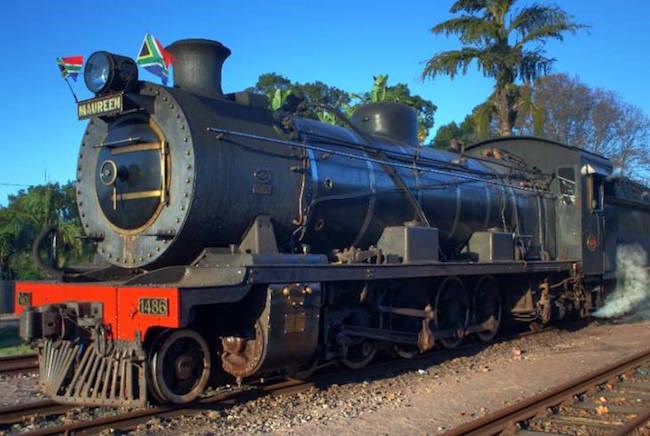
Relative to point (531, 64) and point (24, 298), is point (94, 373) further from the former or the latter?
point (531, 64)

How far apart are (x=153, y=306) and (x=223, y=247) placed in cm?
117

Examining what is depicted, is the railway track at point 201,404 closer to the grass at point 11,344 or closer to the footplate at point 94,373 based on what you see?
the footplate at point 94,373

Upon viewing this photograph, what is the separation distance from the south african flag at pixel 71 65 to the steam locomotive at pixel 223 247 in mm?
536

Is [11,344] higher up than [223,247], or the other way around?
[223,247]

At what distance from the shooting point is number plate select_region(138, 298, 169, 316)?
5121 millimetres

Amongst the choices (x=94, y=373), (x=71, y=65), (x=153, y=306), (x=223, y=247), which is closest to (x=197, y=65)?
(x=71, y=65)

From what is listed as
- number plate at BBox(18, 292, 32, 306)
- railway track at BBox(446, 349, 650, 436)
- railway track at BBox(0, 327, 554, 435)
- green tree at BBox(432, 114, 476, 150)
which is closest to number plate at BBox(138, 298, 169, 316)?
railway track at BBox(0, 327, 554, 435)

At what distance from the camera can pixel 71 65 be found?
6762 millimetres

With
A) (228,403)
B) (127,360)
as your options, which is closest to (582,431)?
(228,403)

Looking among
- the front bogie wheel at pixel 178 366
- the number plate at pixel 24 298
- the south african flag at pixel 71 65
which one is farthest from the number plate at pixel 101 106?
the front bogie wheel at pixel 178 366

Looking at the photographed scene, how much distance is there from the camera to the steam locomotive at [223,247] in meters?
5.59

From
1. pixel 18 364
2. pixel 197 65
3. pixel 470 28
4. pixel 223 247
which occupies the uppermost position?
pixel 470 28

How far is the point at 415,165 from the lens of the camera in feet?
28.1

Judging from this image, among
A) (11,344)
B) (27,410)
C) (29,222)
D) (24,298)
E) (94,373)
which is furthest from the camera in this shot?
(29,222)
